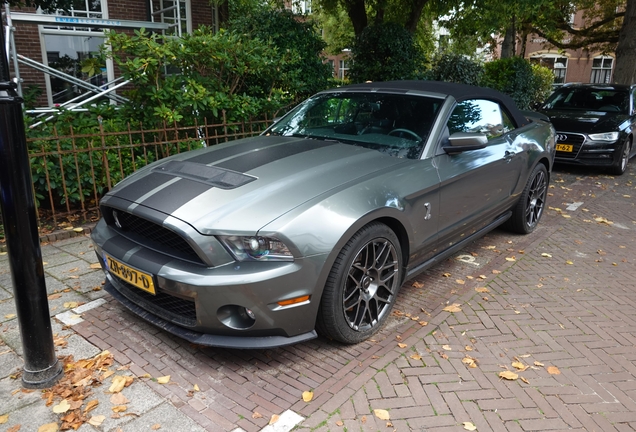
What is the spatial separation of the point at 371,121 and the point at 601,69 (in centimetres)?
4050

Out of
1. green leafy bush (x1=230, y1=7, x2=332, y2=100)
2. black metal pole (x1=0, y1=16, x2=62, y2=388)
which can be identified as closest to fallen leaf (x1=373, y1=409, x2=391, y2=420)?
black metal pole (x1=0, y1=16, x2=62, y2=388)

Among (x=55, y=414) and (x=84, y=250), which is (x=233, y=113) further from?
(x=55, y=414)

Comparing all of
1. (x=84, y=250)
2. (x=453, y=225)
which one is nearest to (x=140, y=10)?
(x=84, y=250)

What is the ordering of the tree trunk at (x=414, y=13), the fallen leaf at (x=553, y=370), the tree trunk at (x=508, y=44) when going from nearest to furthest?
the fallen leaf at (x=553, y=370) < the tree trunk at (x=414, y=13) < the tree trunk at (x=508, y=44)

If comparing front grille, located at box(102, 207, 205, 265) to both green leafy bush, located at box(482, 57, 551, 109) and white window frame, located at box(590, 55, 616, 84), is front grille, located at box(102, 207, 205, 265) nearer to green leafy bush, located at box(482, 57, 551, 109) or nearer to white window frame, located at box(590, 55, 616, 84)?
green leafy bush, located at box(482, 57, 551, 109)

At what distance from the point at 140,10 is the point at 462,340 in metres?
11.3

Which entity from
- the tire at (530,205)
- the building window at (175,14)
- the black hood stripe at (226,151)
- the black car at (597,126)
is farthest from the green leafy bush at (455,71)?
the black hood stripe at (226,151)

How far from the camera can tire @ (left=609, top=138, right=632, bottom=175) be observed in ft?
29.2

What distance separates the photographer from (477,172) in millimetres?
4215

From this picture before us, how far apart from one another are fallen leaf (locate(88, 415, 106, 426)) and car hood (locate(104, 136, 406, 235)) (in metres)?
1.08

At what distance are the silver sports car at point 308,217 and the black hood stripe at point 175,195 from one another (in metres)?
0.01

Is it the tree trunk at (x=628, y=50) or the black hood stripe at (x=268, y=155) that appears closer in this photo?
the black hood stripe at (x=268, y=155)

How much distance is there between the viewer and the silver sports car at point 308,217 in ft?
8.93

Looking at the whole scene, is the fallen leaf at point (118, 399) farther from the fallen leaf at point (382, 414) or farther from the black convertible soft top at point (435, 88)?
the black convertible soft top at point (435, 88)
